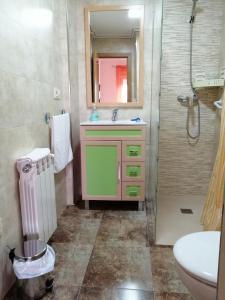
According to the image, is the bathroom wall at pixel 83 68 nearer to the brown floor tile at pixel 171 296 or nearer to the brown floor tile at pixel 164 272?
the brown floor tile at pixel 164 272

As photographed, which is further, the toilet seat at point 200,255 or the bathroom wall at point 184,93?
the bathroom wall at point 184,93

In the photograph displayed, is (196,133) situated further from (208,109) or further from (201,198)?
(201,198)

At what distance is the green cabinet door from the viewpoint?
237 cm

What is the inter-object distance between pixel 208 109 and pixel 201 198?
3.26 ft

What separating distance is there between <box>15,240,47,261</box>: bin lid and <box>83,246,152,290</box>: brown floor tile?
14.0 inches

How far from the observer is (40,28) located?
1849 mm

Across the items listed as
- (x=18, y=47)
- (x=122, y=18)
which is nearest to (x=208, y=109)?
(x=122, y=18)

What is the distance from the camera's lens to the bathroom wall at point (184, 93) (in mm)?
2484

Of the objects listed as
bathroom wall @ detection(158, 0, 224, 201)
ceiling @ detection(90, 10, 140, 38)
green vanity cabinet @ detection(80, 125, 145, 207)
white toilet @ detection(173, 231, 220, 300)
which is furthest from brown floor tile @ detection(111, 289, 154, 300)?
ceiling @ detection(90, 10, 140, 38)

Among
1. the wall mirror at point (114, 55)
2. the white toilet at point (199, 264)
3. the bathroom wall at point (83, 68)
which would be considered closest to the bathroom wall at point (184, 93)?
the bathroom wall at point (83, 68)

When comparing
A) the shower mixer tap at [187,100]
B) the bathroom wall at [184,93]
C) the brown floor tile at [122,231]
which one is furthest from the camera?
the shower mixer tap at [187,100]

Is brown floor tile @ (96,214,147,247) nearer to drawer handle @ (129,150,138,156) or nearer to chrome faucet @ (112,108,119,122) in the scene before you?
drawer handle @ (129,150,138,156)

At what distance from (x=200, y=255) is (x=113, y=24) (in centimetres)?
233

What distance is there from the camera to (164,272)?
1583 millimetres
